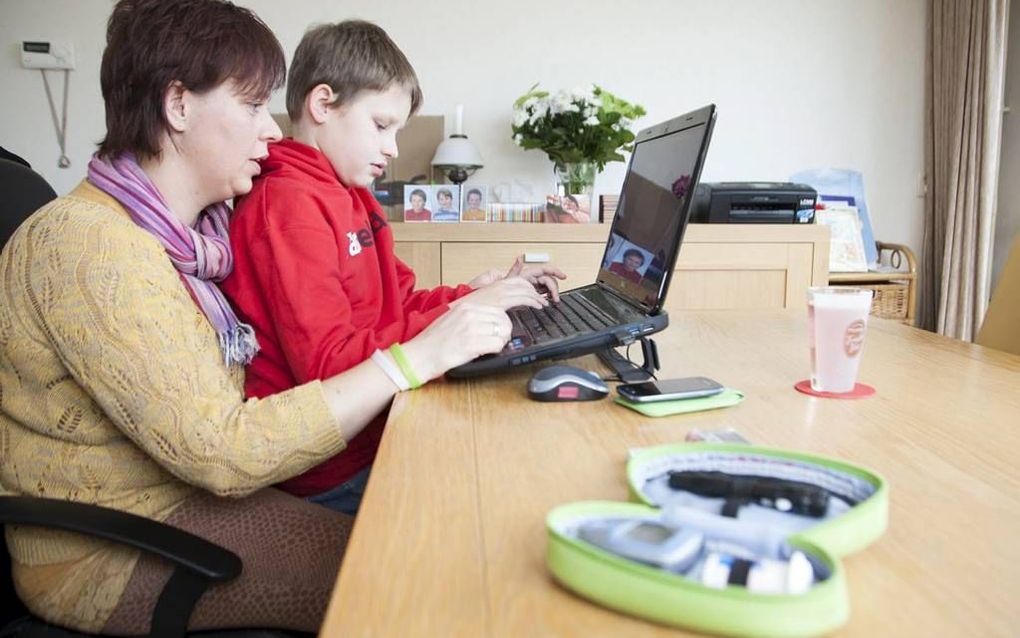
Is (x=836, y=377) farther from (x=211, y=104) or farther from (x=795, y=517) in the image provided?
(x=211, y=104)

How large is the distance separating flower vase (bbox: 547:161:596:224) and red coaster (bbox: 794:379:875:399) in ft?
6.87

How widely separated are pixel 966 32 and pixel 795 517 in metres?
3.42

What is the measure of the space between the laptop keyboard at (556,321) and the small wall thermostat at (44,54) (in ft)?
9.29

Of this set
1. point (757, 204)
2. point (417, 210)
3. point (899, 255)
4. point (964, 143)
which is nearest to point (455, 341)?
point (417, 210)

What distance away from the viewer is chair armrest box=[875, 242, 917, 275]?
3317mm

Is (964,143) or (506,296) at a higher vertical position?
(964,143)

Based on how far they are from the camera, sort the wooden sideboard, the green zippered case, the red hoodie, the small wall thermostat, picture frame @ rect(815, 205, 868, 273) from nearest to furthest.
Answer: the green zippered case, the red hoodie, the wooden sideboard, the small wall thermostat, picture frame @ rect(815, 205, 868, 273)

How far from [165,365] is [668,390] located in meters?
0.52

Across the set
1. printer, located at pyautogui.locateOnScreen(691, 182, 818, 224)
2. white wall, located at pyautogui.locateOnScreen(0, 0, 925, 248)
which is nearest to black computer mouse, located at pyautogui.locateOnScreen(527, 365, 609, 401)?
printer, located at pyautogui.locateOnScreen(691, 182, 818, 224)

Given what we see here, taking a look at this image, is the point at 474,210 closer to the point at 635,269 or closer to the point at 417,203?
the point at 417,203

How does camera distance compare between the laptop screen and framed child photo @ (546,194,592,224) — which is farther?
framed child photo @ (546,194,592,224)

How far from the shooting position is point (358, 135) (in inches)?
49.6

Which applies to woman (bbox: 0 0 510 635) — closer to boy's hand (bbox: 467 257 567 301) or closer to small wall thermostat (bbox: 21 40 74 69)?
boy's hand (bbox: 467 257 567 301)

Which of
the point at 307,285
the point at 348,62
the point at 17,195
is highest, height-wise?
the point at 348,62
